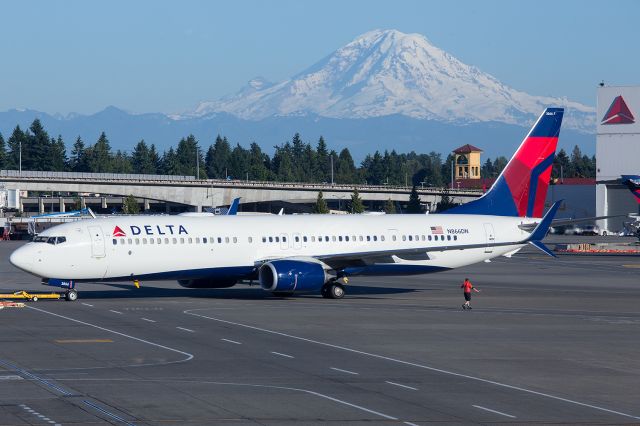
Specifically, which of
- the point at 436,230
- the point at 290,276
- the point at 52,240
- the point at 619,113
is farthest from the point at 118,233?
the point at 619,113

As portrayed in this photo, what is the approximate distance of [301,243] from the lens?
194 feet

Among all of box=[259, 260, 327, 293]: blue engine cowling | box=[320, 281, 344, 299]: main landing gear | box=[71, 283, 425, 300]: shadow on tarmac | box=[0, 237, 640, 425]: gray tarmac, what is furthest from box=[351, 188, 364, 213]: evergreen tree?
box=[259, 260, 327, 293]: blue engine cowling

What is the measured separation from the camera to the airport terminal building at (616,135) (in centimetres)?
15550

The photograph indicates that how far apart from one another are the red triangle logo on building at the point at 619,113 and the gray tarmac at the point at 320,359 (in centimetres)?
9889

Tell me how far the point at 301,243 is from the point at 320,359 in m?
24.1

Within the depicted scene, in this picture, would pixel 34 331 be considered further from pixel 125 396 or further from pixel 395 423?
pixel 395 423

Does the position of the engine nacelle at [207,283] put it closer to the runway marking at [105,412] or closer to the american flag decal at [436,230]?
the american flag decal at [436,230]

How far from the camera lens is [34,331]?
42156 millimetres

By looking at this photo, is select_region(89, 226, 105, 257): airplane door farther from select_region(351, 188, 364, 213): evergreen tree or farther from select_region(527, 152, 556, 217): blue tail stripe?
select_region(351, 188, 364, 213): evergreen tree

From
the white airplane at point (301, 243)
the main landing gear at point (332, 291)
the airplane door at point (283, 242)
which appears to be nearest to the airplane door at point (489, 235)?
the white airplane at point (301, 243)

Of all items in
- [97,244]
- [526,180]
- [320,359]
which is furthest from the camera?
[526,180]

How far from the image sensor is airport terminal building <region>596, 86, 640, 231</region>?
15550 cm

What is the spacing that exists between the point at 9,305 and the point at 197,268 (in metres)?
9.46

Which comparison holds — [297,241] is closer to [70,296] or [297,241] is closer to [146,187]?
[70,296]
